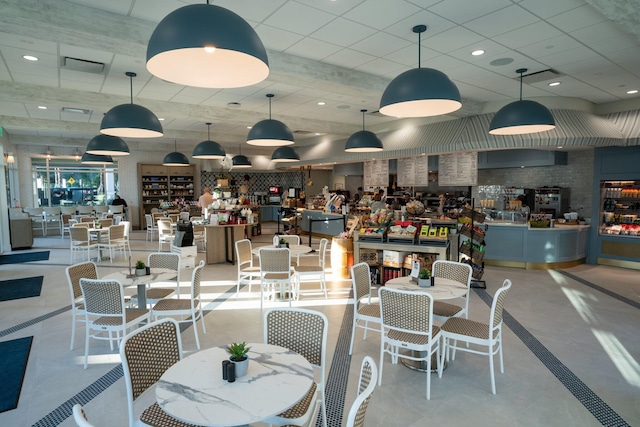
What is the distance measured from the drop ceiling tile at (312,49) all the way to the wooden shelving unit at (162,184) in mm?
13049

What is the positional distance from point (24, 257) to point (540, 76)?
42.4 ft

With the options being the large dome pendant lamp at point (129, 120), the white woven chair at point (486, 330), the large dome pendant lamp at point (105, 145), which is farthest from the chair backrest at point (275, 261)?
the large dome pendant lamp at point (105, 145)

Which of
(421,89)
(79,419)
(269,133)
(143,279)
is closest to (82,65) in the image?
(269,133)

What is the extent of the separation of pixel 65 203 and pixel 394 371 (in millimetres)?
17070

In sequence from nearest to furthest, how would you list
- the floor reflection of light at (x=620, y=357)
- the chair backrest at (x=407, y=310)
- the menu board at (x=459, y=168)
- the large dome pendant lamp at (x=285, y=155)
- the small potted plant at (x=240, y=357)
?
1. the small potted plant at (x=240, y=357)
2. the chair backrest at (x=407, y=310)
3. the floor reflection of light at (x=620, y=357)
4. the large dome pendant lamp at (x=285, y=155)
5. the menu board at (x=459, y=168)

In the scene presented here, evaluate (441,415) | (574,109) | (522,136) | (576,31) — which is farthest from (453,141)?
(441,415)

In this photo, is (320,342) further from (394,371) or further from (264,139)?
(264,139)

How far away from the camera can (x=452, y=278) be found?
445 centimetres

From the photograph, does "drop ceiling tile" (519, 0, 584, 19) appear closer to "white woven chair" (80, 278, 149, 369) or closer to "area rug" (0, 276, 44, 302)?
"white woven chair" (80, 278, 149, 369)

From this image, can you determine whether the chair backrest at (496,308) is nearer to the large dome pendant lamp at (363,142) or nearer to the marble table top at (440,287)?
the marble table top at (440,287)

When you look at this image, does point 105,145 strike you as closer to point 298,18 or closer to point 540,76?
point 298,18

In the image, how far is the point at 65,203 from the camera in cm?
1600

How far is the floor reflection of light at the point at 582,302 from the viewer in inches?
207

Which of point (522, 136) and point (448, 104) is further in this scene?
point (522, 136)
